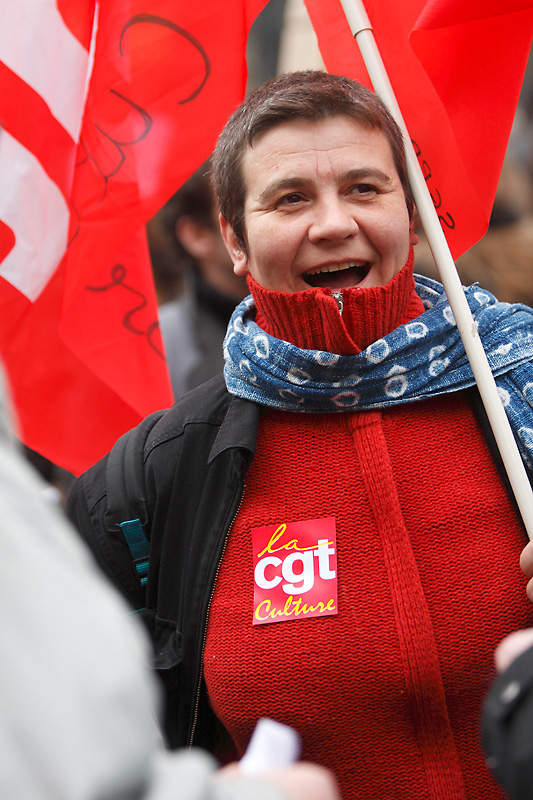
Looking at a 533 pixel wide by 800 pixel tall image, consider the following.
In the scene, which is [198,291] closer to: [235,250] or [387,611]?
[235,250]

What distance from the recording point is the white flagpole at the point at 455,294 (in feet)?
5.29

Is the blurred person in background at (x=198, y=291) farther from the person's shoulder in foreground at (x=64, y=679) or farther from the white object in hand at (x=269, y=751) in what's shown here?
the person's shoulder in foreground at (x=64, y=679)

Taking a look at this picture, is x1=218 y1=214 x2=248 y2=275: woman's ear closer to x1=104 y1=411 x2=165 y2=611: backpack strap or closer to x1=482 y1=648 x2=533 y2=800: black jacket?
x1=104 y1=411 x2=165 y2=611: backpack strap

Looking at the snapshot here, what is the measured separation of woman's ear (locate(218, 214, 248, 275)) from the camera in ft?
6.50

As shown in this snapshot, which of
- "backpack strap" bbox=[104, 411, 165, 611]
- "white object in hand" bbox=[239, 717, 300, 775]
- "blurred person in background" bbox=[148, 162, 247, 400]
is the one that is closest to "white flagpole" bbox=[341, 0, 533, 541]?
"backpack strap" bbox=[104, 411, 165, 611]

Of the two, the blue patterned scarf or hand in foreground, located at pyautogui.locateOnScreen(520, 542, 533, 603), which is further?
the blue patterned scarf

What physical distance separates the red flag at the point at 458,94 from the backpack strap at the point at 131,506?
99cm

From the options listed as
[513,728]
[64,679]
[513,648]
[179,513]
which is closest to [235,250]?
[179,513]

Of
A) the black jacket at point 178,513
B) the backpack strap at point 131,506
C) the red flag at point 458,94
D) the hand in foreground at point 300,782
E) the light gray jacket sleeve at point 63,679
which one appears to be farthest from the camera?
the red flag at point 458,94

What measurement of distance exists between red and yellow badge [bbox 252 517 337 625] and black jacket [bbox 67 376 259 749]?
104 mm

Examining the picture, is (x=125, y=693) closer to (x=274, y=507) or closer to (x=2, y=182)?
(x=274, y=507)

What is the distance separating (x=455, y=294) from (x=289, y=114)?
0.54 meters

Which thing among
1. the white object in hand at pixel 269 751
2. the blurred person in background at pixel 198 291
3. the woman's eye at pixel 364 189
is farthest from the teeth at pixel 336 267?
the blurred person in background at pixel 198 291

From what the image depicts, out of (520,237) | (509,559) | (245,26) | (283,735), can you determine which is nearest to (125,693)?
(283,735)
